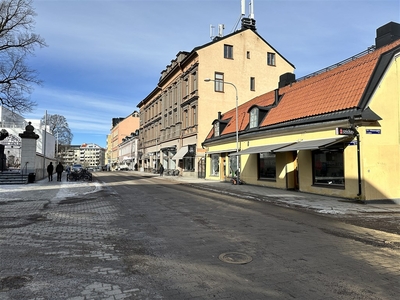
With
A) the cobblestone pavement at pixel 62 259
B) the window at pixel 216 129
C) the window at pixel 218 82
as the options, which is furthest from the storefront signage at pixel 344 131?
the window at pixel 218 82

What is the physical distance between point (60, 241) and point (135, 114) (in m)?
96.2

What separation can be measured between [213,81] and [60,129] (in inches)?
2031

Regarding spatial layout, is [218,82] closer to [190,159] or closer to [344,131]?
[190,159]

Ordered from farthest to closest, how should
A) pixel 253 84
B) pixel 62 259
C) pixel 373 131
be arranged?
pixel 253 84
pixel 373 131
pixel 62 259

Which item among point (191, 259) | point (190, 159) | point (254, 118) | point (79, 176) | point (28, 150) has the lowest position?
point (191, 259)

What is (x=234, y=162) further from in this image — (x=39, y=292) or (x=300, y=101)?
(x=39, y=292)

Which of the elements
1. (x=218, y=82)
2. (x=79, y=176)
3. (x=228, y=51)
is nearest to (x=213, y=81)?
(x=218, y=82)

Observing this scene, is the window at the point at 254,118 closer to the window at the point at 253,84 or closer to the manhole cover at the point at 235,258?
the window at the point at 253,84

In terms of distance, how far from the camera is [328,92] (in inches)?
657

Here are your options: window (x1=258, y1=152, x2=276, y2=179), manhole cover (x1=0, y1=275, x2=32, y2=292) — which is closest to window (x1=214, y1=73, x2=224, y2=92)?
window (x1=258, y1=152, x2=276, y2=179)

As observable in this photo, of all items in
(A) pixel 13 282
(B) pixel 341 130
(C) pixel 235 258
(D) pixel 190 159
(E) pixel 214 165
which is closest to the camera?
(A) pixel 13 282

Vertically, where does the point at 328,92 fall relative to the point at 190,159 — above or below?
above

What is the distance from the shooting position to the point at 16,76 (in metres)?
24.5

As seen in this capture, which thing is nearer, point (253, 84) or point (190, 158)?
point (190, 158)
